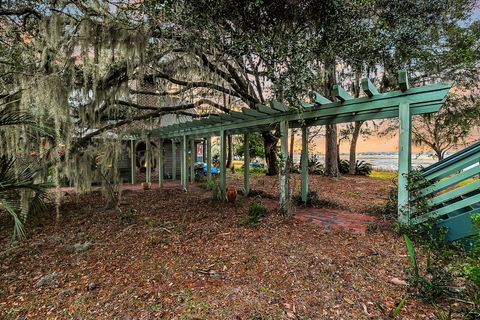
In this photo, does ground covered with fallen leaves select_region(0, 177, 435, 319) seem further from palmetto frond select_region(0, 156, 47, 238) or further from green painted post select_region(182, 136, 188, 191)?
green painted post select_region(182, 136, 188, 191)

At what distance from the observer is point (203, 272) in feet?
9.30

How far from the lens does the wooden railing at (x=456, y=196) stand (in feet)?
9.43

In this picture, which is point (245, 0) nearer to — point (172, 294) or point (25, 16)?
point (25, 16)

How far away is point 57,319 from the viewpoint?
7.22 feet

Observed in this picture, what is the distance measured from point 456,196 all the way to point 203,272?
3148 millimetres

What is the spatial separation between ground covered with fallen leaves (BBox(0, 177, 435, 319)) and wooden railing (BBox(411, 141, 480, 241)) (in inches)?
23.0

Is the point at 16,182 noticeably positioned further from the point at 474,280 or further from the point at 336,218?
the point at 336,218

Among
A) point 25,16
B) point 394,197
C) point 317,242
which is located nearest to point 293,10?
point 394,197

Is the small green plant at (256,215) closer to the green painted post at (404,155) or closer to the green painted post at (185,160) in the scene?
the green painted post at (404,155)

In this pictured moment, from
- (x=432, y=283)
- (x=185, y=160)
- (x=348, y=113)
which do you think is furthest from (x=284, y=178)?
(x=185, y=160)

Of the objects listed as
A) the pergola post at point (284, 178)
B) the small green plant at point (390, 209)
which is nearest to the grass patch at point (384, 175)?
the small green plant at point (390, 209)

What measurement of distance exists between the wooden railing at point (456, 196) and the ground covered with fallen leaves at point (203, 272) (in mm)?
A: 583

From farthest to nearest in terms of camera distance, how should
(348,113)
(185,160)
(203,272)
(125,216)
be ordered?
(185,160) → (125,216) → (348,113) → (203,272)

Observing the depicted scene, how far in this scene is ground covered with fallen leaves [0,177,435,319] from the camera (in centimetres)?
221
